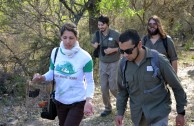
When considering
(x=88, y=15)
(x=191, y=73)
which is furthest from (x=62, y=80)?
(x=191, y=73)

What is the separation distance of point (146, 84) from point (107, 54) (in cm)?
329

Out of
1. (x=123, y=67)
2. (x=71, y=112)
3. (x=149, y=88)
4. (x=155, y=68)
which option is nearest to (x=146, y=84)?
(x=149, y=88)

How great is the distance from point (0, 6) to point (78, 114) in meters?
5.93

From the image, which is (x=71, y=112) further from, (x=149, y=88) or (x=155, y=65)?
(x=155, y=65)

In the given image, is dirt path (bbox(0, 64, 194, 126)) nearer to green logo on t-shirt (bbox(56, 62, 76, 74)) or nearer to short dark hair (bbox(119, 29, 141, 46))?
green logo on t-shirt (bbox(56, 62, 76, 74))

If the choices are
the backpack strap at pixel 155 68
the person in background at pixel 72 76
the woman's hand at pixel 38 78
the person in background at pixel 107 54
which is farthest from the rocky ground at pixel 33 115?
the backpack strap at pixel 155 68

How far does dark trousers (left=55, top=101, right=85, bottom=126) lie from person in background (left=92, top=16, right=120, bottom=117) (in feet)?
8.53

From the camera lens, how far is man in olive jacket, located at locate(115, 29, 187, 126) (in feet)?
10.8

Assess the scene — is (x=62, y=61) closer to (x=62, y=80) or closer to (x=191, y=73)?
(x=62, y=80)

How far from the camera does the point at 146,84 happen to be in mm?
3367

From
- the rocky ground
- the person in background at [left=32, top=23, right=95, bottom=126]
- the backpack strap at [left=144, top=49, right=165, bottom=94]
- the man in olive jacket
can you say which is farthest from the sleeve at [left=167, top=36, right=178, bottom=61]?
the backpack strap at [left=144, top=49, right=165, bottom=94]

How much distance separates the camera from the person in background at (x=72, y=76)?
3873 mm

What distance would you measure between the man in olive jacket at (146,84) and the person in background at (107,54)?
2.97 meters

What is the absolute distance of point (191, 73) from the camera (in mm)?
Answer: 12609
